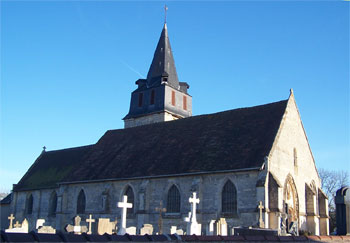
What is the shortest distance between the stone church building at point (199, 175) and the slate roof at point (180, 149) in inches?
2.8

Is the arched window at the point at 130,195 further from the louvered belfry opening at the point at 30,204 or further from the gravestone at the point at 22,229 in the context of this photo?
the louvered belfry opening at the point at 30,204

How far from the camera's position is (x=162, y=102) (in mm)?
39844

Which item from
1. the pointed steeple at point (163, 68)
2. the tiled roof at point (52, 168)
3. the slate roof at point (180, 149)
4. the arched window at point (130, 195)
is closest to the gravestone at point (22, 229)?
the slate roof at point (180, 149)

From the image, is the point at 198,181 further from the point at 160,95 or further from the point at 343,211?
the point at 160,95

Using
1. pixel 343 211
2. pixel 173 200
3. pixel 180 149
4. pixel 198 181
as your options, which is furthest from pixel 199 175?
pixel 343 211

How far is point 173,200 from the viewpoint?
83.8 feet

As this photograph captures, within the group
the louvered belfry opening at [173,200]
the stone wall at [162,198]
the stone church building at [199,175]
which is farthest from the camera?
the louvered belfry opening at [173,200]

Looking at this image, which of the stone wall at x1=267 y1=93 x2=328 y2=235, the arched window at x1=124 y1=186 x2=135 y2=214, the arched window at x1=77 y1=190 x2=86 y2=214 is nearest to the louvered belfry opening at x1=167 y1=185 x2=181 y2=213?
the arched window at x1=124 y1=186 x2=135 y2=214

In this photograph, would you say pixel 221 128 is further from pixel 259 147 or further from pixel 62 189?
pixel 62 189

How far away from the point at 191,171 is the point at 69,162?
1545 centimetres

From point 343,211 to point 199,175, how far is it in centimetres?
955

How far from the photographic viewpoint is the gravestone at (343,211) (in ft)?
54.5

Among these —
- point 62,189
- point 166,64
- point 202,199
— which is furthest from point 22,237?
point 166,64

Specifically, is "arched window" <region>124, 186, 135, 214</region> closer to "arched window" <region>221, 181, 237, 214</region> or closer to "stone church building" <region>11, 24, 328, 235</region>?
"stone church building" <region>11, 24, 328, 235</region>
